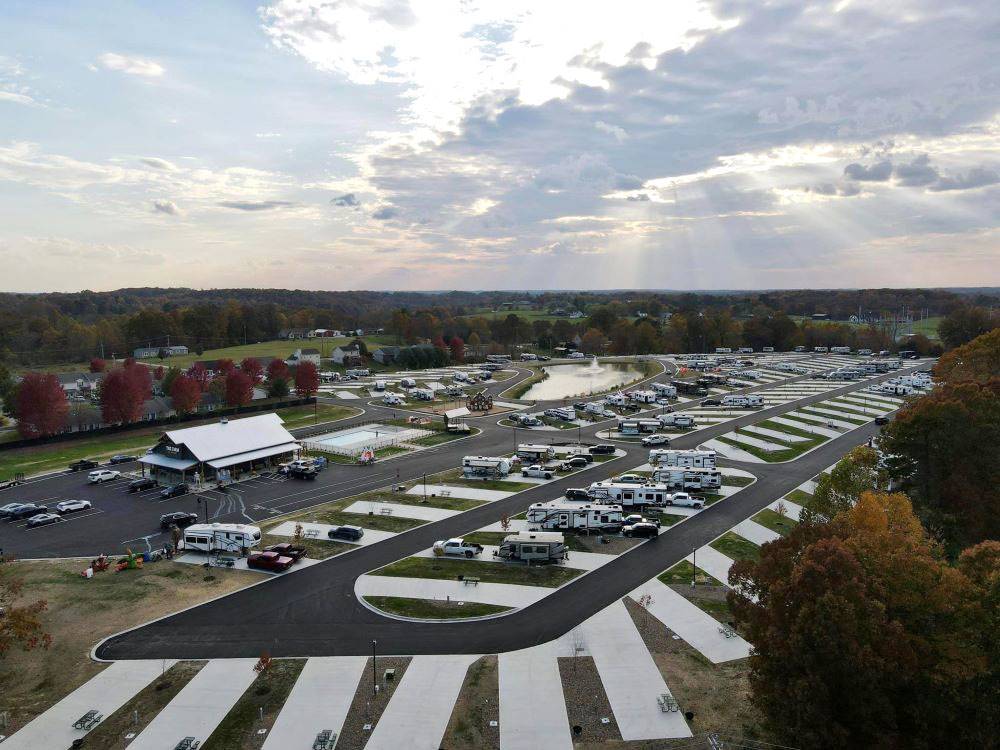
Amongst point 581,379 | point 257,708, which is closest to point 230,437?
point 257,708

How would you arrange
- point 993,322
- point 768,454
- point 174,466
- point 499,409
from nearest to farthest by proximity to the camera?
1. point 174,466
2. point 768,454
3. point 499,409
4. point 993,322

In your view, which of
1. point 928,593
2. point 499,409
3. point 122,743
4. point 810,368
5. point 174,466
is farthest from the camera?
point 810,368

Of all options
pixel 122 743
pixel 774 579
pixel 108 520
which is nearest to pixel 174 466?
pixel 108 520

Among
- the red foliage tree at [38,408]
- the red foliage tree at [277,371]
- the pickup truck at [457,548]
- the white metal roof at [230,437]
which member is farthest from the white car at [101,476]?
the red foliage tree at [277,371]

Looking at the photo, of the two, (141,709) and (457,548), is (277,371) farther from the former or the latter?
(141,709)

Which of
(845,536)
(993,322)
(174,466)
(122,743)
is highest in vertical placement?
(993,322)

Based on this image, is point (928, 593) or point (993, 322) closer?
point (928, 593)

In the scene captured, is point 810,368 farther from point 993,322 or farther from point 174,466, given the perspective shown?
point 174,466

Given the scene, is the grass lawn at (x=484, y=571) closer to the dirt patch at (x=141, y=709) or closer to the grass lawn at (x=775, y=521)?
the dirt patch at (x=141, y=709)
